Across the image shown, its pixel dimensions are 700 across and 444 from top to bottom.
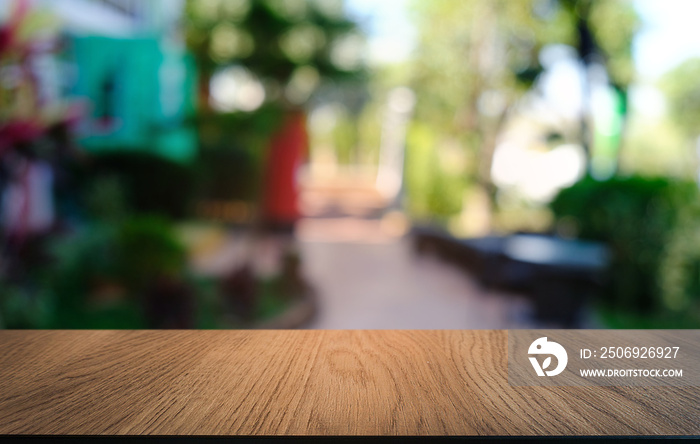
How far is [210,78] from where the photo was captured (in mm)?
9969

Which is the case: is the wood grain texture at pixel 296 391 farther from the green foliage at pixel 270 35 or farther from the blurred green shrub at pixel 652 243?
the green foliage at pixel 270 35

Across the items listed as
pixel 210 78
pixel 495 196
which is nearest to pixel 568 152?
pixel 495 196

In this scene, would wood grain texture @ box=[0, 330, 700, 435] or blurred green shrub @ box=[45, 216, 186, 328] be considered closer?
wood grain texture @ box=[0, 330, 700, 435]

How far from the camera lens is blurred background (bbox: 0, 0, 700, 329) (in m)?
4.40

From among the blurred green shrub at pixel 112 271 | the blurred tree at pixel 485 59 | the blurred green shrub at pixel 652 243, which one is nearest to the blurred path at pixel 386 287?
the blurred green shrub at pixel 652 243

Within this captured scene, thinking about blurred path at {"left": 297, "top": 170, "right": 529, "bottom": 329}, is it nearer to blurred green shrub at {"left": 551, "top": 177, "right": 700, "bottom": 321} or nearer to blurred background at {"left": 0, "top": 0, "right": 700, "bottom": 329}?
blurred background at {"left": 0, "top": 0, "right": 700, "bottom": 329}

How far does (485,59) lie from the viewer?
9523 millimetres

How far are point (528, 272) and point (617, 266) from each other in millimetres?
801

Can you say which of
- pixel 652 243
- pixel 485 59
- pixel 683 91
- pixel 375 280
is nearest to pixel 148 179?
pixel 375 280

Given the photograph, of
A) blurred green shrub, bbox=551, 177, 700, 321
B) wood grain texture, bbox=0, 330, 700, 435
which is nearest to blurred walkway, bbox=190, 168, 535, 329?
blurred green shrub, bbox=551, 177, 700, 321

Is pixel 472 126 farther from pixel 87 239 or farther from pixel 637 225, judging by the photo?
pixel 87 239

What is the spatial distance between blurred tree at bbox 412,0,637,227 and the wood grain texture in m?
6.68

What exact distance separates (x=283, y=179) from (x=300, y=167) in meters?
0.56

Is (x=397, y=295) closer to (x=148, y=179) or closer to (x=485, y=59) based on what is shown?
(x=148, y=179)
